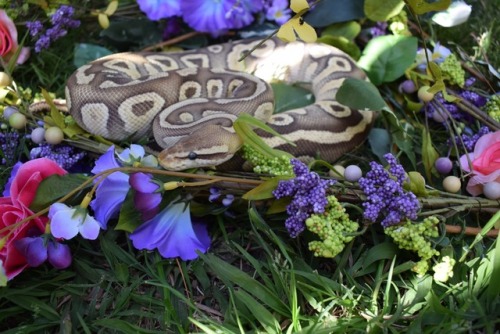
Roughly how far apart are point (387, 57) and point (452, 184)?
49.5 inches

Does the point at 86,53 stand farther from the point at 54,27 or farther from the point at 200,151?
the point at 200,151

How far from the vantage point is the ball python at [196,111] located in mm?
2979

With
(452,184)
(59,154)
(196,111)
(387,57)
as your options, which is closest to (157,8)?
(196,111)

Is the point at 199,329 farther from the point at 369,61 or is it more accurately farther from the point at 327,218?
the point at 369,61

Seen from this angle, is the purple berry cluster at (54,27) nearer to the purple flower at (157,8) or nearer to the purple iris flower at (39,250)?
the purple flower at (157,8)

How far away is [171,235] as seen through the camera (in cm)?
280

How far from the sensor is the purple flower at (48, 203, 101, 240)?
93.8 inches

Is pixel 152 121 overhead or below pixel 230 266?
overhead

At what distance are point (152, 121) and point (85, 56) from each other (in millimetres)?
1058

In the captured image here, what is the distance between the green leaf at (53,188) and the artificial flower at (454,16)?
9.62 ft

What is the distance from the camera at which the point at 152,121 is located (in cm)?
345

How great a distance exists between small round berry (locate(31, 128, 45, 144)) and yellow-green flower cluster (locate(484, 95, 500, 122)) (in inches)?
113

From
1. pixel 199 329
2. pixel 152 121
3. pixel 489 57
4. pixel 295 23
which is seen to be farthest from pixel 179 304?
pixel 489 57

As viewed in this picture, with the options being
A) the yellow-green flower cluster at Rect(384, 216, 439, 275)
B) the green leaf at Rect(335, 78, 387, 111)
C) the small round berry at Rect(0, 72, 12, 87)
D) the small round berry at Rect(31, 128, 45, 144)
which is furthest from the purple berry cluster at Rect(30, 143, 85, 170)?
the yellow-green flower cluster at Rect(384, 216, 439, 275)
